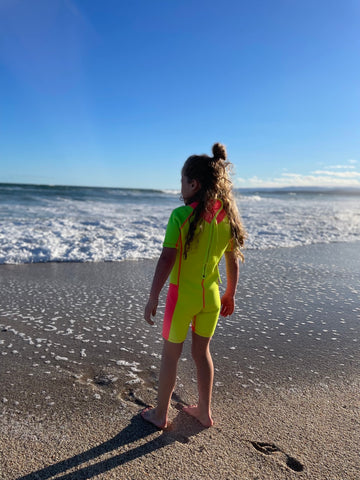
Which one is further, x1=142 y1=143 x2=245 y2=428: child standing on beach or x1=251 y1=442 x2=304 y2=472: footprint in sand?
x1=142 y1=143 x2=245 y2=428: child standing on beach

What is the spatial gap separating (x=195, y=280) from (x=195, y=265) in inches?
3.0

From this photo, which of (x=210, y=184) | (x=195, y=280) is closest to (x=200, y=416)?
(x=195, y=280)

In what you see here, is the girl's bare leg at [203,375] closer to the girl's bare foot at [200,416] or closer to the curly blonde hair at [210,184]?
the girl's bare foot at [200,416]

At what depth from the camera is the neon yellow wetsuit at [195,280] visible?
177 cm

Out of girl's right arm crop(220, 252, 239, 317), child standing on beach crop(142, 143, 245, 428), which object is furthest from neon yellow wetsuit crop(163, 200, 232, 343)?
girl's right arm crop(220, 252, 239, 317)

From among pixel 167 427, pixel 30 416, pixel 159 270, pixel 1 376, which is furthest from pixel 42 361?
pixel 159 270

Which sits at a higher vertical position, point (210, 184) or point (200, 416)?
point (210, 184)

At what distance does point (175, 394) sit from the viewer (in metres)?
2.12

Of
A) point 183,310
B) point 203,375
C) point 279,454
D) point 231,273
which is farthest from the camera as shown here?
point 231,273

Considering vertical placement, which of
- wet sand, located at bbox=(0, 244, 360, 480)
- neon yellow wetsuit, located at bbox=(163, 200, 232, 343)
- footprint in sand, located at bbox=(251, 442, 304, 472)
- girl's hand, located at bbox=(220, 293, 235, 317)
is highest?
neon yellow wetsuit, located at bbox=(163, 200, 232, 343)

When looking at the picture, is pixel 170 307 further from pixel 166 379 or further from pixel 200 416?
pixel 200 416

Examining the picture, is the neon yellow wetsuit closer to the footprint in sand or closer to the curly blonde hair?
the curly blonde hair

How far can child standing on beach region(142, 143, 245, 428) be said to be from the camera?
1731 mm

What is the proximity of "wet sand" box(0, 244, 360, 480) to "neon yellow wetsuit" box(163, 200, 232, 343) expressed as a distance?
513mm
